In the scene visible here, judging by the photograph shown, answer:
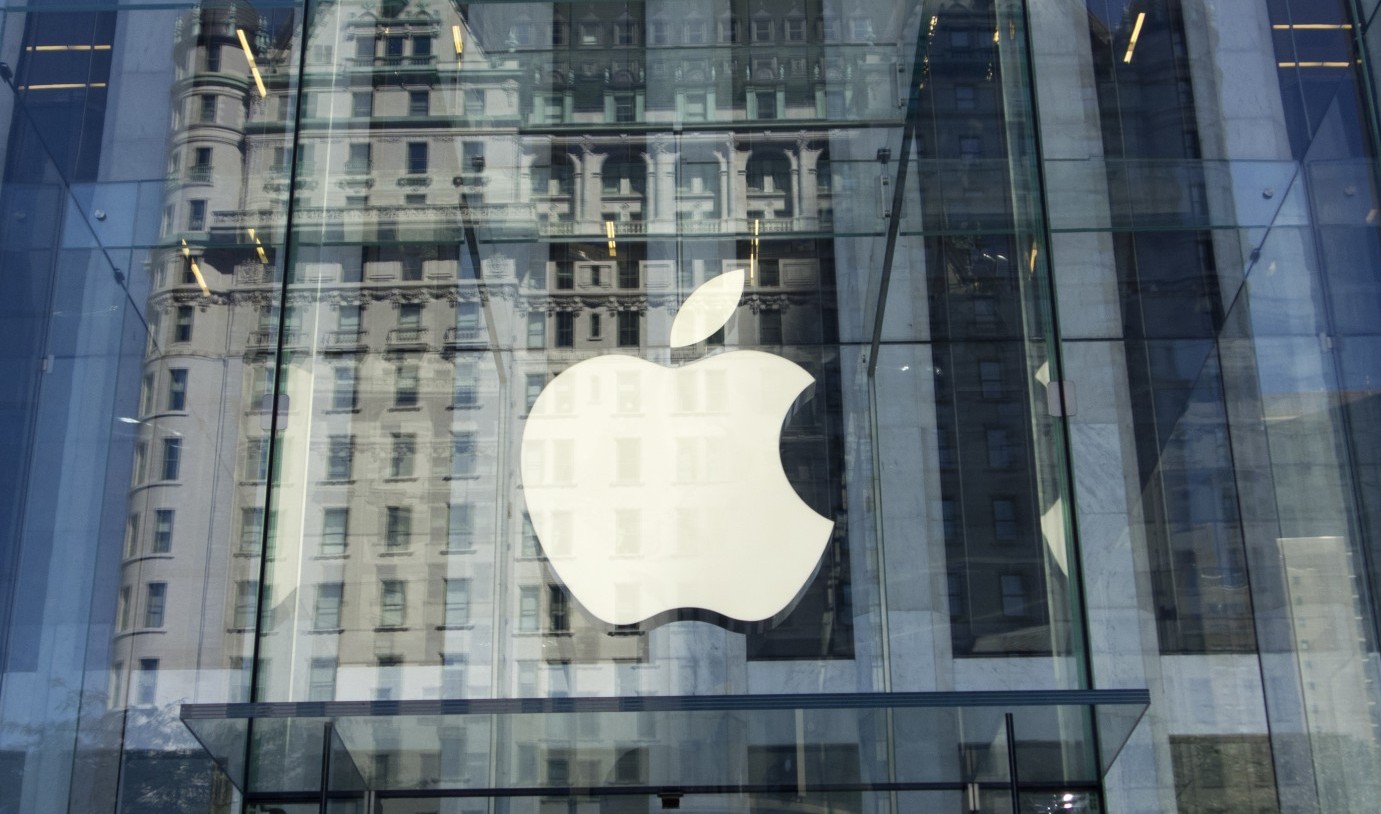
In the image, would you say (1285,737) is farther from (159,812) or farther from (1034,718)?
(159,812)

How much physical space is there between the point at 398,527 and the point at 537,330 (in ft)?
2.99

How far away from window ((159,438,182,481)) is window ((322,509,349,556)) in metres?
2.07

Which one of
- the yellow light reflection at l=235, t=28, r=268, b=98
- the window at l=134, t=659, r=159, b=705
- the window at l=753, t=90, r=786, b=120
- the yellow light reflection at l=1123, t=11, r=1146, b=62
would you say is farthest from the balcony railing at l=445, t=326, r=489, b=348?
the yellow light reflection at l=1123, t=11, r=1146, b=62

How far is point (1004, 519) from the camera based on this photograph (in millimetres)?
4750

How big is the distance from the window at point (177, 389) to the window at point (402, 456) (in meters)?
2.05

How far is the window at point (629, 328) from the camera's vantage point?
5.16 m

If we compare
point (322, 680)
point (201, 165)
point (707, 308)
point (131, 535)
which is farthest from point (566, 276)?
point (131, 535)

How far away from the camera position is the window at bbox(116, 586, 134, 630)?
6473 mm

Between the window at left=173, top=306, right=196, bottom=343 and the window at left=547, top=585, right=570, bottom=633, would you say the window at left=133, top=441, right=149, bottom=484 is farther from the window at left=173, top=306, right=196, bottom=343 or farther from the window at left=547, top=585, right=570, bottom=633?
the window at left=547, top=585, right=570, bottom=633

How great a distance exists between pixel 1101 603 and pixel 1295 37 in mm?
2957

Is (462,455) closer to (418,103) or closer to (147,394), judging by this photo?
(418,103)

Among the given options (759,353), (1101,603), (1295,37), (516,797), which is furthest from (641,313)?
(1295,37)

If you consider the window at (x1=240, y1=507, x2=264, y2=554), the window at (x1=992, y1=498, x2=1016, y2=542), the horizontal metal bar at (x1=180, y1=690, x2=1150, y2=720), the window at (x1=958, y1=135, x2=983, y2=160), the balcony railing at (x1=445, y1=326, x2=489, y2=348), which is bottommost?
the horizontal metal bar at (x1=180, y1=690, x2=1150, y2=720)

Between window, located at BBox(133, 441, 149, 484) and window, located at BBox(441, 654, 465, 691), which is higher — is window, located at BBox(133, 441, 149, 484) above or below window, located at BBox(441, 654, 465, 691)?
above
